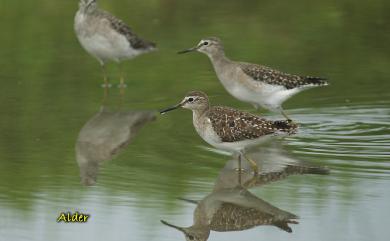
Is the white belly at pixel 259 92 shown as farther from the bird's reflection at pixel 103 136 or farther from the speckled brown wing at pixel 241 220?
the speckled brown wing at pixel 241 220

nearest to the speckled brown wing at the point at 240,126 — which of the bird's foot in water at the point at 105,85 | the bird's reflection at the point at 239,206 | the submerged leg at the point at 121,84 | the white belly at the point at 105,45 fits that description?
the bird's reflection at the point at 239,206

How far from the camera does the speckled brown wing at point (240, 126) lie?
12.6 metres

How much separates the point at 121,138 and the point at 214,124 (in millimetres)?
2439

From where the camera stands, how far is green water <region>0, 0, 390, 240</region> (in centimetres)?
1088

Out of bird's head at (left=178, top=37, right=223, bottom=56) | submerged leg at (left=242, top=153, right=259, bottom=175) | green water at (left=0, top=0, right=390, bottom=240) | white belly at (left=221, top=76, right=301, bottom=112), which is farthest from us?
bird's head at (left=178, top=37, right=223, bottom=56)

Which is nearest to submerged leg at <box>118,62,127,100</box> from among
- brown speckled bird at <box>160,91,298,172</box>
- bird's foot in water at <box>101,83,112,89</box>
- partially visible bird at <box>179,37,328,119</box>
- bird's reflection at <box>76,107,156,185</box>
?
bird's foot in water at <box>101,83,112,89</box>

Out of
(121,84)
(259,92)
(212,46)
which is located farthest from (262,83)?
(121,84)

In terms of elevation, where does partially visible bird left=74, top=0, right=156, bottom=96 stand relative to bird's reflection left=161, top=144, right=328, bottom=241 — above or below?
above

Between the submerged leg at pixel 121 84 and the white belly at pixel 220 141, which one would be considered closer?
the white belly at pixel 220 141

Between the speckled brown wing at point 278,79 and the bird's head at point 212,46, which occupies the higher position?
the bird's head at point 212,46

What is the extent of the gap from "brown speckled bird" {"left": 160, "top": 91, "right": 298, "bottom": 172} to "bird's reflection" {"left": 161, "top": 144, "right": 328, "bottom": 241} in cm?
32

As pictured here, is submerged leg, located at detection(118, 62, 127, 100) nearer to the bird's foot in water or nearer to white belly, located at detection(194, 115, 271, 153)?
the bird's foot in water

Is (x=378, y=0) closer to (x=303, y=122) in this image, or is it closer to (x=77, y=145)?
(x=303, y=122)

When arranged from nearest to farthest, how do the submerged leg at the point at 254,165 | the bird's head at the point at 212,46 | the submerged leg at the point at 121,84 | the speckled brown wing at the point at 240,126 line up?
1. the speckled brown wing at the point at 240,126
2. the submerged leg at the point at 254,165
3. the bird's head at the point at 212,46
4. the submerged leg at the point at 121,84
